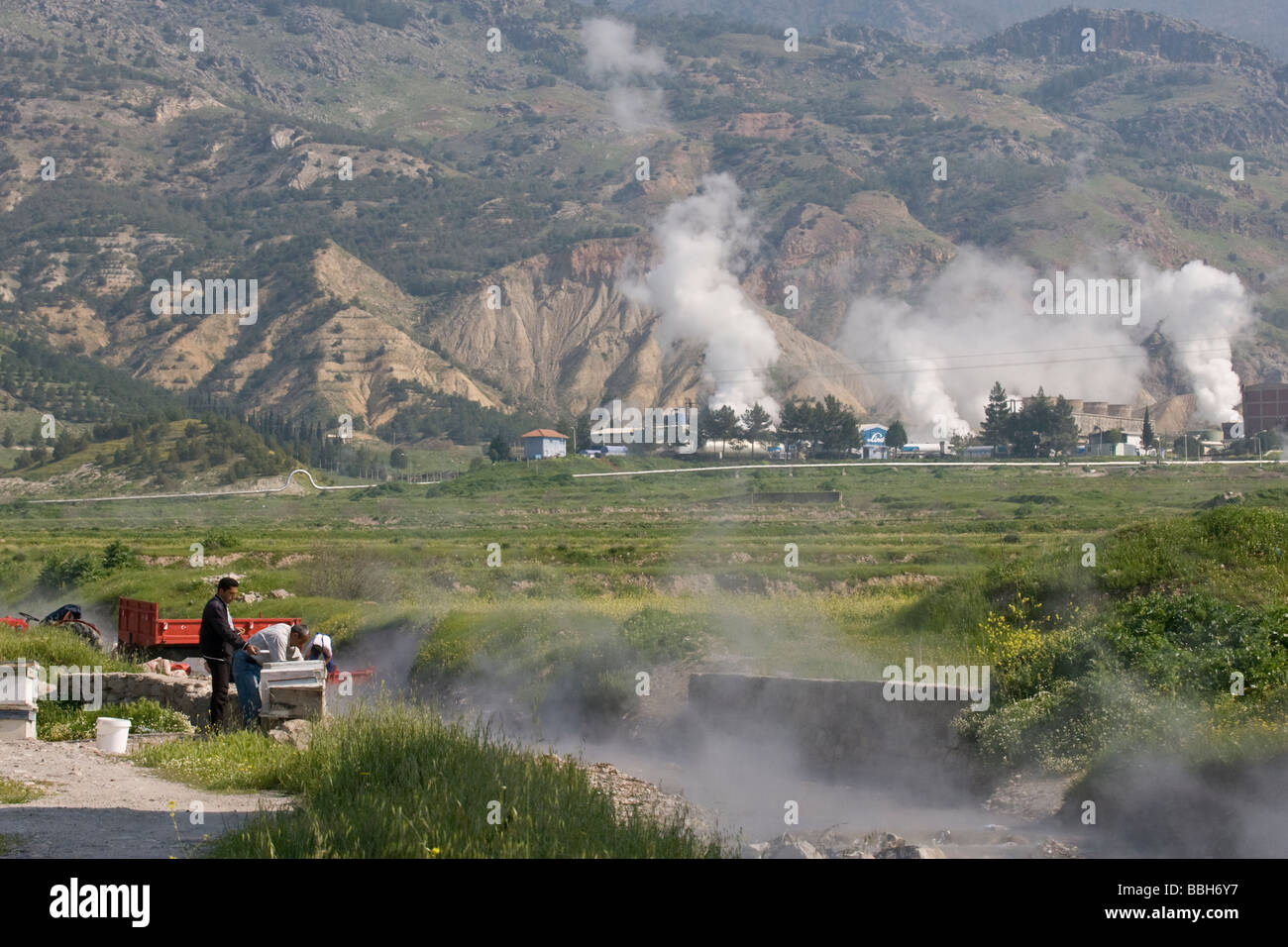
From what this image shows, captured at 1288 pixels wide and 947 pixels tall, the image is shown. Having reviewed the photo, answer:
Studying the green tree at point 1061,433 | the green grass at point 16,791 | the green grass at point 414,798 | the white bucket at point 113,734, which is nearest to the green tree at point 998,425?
the green tree at point 1061,433

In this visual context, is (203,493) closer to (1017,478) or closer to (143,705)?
(1017,478)

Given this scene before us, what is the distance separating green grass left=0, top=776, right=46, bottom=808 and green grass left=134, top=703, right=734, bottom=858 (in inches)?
65.4

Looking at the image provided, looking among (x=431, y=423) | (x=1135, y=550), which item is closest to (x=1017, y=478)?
(x=1135, y=550)

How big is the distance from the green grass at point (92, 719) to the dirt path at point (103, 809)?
1811 mm

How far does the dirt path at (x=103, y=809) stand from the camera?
1066 cm

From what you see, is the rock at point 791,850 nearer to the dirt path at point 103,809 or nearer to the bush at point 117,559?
the dirt path at point 103,809

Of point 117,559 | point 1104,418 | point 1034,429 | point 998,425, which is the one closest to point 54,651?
point 117,559

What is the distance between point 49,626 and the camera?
26547 millimetres

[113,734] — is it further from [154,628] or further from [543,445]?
[543,445]

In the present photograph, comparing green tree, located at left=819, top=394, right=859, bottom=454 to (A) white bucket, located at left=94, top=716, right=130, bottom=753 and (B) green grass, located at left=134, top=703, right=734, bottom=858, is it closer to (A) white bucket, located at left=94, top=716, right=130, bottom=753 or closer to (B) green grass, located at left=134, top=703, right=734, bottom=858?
(A) white bucket, located at left=94, top=716, right=130, bottom=753

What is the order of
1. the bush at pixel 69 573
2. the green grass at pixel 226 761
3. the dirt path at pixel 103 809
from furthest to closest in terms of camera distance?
the bush at pixel 69 573 < the green grass at pixel 226 761 < the dirt path at pixel 103 809

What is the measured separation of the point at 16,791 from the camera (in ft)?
42.8

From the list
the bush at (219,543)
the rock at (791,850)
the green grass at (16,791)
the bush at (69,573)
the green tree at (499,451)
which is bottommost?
the rock at (791,850)
